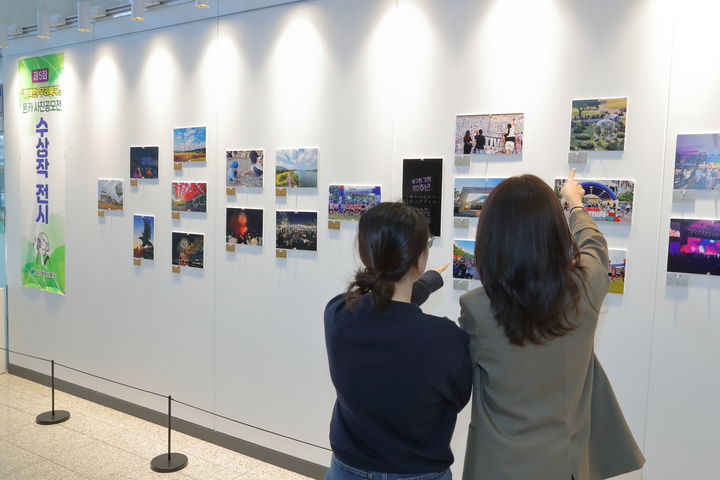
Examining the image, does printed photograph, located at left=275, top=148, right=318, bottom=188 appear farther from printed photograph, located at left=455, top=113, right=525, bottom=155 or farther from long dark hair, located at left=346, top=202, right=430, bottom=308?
long dark hair, located at left=346, top=202, right=430, bottom=308

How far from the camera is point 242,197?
4949 millimetres

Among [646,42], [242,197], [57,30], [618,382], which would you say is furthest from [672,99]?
[57,30]

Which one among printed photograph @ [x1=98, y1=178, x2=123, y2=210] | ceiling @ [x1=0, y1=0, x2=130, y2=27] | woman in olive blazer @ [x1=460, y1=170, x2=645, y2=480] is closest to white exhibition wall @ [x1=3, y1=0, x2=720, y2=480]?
printed photograph @ [x1=98, y1=178, x2=123, y2=210]

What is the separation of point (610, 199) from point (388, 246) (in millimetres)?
2180

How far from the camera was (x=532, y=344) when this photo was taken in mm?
1758

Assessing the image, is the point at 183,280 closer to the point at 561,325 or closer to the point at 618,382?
the point at 618,382

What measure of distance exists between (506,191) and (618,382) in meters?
2.29

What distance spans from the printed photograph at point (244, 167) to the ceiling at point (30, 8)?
Result: 8.14 feet

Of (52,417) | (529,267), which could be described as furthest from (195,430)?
(529,267)

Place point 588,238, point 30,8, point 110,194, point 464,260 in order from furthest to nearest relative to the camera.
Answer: point 30,8 → point 110,194 → point 464,260 → point 588,238

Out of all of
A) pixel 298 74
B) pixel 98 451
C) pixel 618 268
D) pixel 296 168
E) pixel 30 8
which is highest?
pixel 30 8

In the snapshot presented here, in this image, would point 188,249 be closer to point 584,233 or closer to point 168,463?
point 168,463

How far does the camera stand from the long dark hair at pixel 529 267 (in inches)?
67.7

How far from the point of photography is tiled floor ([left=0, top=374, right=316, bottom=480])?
4.54 metres
